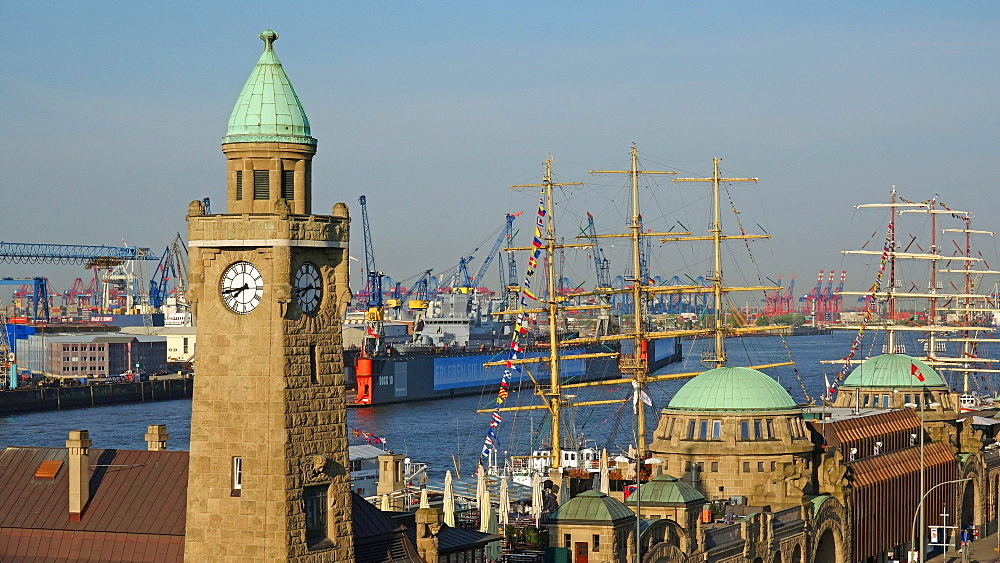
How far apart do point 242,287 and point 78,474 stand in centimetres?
797

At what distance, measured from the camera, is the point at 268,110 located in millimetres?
41750

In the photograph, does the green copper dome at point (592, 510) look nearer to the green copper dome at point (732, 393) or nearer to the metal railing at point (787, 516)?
the metal railing at point (787, 516)

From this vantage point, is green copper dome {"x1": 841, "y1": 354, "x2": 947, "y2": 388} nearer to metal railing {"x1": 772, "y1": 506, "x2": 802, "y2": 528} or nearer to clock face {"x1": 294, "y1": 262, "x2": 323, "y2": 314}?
metal railing {"x1": 772, "y1": 506, "x2": 802, "y2": 528}

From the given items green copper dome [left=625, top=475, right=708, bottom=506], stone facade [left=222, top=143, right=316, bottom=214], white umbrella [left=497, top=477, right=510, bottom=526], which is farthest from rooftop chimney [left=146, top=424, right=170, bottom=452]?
green copper dome [left=625, top=475, right=708, bottom=506]

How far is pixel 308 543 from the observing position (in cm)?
4188

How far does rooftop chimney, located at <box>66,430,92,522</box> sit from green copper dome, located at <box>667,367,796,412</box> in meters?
35.4

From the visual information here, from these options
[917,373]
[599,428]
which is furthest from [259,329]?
[599,428]

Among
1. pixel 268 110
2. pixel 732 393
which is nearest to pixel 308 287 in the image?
pixel 268 110

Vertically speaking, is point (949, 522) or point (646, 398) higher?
point (646, 398)

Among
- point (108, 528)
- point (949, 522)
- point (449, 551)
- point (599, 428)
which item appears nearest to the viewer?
point (108, 528)

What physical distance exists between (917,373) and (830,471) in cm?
2323

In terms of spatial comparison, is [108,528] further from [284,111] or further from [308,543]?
[284,111]

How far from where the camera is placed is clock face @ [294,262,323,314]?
41.8 m

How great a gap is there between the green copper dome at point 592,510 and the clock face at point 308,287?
54.7 feet
